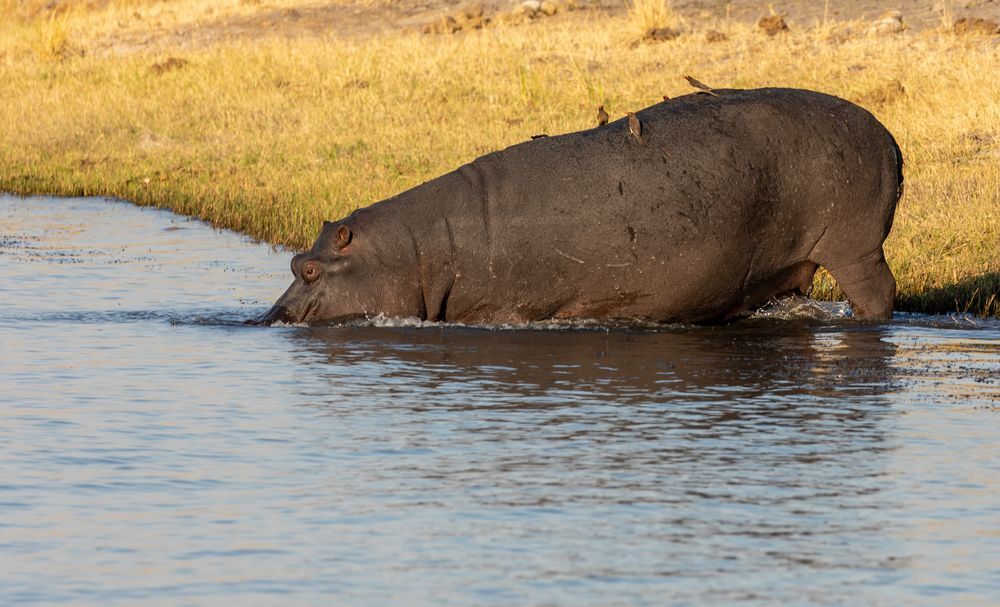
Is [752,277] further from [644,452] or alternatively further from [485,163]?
[644,452]

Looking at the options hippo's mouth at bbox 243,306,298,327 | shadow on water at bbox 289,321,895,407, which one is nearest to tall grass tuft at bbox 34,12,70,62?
hippo's mouth at bbox 243,306,298,327

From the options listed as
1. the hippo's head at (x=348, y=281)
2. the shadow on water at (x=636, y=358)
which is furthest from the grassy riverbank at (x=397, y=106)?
the hippo's head at (x=348, y=281)

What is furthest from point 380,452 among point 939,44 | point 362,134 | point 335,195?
point 939,44

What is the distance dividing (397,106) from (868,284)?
40.0 feet

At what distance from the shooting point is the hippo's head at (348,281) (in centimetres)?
1002

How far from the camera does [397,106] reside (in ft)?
70.2

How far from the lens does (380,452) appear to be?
6.91 m

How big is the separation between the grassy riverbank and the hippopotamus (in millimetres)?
2904

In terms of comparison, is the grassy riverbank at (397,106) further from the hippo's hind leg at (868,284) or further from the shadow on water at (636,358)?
the shadow on water at (636,358)

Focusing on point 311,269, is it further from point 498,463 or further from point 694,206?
point 498,463

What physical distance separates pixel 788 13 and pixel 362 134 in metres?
7.96

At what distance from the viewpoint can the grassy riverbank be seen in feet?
53.9

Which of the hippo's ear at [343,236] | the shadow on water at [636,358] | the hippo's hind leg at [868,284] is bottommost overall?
the shadow on water at [636,358]

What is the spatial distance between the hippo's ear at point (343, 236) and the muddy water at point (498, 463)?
539 mm
